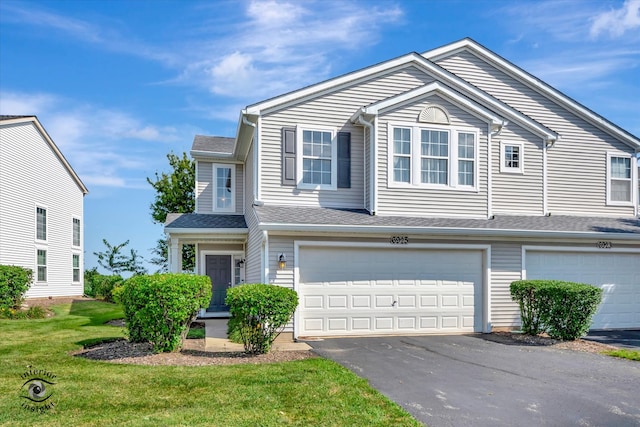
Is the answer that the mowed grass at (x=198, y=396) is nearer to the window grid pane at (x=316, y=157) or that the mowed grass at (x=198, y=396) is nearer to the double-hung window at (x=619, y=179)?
the window grid pane at (x=316, y=157)

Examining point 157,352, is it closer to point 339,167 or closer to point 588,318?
point 339,167

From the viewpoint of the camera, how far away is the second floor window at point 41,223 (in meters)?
22.4

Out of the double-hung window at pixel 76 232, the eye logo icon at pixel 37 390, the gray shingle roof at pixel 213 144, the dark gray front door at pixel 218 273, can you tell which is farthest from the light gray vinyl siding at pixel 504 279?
the double-hung window at pixel 76 232

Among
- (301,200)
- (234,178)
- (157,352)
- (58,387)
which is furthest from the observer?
(234,178)

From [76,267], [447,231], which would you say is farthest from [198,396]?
[76,267]

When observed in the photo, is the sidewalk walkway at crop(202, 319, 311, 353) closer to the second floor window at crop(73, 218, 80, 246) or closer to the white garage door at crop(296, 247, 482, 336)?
the white garage door at crop(296, 247, 482, 336)

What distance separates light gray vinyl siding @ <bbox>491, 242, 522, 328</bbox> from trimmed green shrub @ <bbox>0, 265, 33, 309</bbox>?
15336 mm

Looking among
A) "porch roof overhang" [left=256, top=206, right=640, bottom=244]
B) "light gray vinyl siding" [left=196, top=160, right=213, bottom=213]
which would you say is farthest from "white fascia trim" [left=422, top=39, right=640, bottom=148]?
"light gray vinyl siding" [left=196, top=160, right=213, bottom=213]

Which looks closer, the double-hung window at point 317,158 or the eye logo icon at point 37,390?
the eye logo icon at point 37,390

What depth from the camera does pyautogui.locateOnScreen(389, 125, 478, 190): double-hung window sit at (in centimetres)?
1330

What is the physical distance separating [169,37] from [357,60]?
557 cm

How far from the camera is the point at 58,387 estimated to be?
7.09 m

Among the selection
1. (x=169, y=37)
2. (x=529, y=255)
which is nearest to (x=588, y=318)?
(x=529, y=255)

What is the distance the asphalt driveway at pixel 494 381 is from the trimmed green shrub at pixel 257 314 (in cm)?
111
